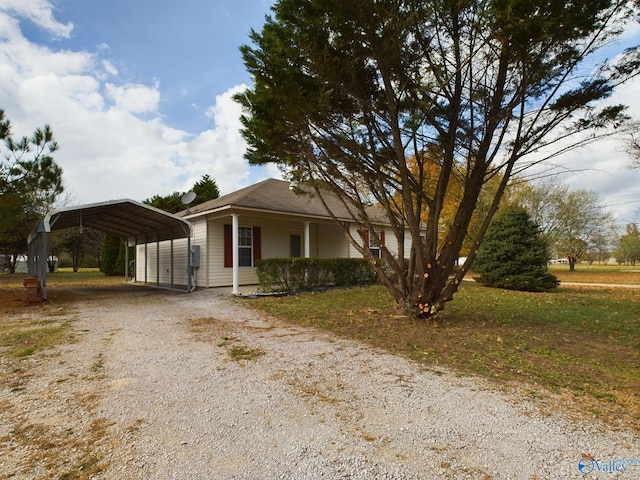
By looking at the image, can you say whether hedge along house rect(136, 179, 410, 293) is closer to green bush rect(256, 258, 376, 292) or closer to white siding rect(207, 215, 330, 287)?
white siding rect(207, 215, 330, 287)

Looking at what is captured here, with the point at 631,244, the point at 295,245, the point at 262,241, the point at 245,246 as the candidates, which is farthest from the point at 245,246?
the point at 631,244

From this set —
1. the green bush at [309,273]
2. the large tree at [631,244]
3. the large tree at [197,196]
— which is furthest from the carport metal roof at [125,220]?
the large tree at [631,244]

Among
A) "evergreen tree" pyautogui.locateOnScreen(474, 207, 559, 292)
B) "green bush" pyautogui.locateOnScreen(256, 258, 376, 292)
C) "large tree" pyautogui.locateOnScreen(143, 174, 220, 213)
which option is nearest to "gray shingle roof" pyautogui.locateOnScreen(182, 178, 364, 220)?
"green bush" pyautogui.locateOnScreen(256, 258, 376, 292)

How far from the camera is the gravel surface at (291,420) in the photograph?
2.06 m

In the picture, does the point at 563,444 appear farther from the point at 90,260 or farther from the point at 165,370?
the point at 90,260

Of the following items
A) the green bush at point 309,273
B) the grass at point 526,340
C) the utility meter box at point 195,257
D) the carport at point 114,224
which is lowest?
the grass at point 526,340

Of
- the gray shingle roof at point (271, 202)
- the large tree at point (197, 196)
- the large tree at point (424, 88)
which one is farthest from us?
the large tree at point (197, 196)

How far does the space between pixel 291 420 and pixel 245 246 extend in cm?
1061

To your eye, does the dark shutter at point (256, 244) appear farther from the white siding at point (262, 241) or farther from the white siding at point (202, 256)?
the white siding at point (202, 256)

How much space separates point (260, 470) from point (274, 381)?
1.47 meters

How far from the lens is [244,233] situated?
12.9 metres

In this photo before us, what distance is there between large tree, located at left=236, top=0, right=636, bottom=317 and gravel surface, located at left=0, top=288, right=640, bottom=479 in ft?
10.0

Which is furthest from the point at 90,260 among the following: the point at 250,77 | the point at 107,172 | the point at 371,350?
the point at 371,350

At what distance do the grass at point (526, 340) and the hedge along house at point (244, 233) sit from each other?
12.6 feet
